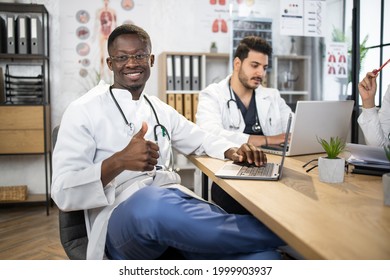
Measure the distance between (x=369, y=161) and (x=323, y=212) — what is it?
511 millimetres

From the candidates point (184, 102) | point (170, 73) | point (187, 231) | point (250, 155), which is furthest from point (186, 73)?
point (187, 231)

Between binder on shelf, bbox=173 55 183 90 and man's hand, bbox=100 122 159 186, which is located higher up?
binder on shelf, bbox=173 55 183 90

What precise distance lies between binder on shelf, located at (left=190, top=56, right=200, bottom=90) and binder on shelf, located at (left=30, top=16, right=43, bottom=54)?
120 cm

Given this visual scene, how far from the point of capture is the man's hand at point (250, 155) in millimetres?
1315

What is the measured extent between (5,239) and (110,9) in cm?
204

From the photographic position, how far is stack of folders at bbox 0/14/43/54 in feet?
9.89

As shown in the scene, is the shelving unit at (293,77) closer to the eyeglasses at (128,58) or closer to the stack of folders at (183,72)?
the stack of folders at (183,72)

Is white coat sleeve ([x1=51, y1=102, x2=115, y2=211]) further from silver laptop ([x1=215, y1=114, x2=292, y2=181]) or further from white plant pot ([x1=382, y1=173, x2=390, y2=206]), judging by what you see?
white plant pot ([x1=382, y1=173, x2=390, y2=206])

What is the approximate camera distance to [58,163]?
3.80 feet

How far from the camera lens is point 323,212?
814 millimetres

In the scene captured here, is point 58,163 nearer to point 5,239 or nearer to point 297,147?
point 297,147

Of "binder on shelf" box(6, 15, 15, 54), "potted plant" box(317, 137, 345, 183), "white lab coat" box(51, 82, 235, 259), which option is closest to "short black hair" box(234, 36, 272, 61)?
"white lab coat" box(51, 82, 235, 259)

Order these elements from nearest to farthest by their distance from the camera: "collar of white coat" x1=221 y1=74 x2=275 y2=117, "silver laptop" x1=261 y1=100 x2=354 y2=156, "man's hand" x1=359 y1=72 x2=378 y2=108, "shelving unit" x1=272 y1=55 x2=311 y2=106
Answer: "silver laptop" x1=261 y1=100 x2=354 y2=156 → "man's hand" x1=359 y1=72 x2=378 y2=108 → "collar of white coat" x1=221 y1=74 x2=275 y2=117 → "shelving unit" x1=272 y1=55 x2=311 y2=106

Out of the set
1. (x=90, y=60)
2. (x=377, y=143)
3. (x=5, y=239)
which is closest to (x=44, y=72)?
(x=90, y=60)
